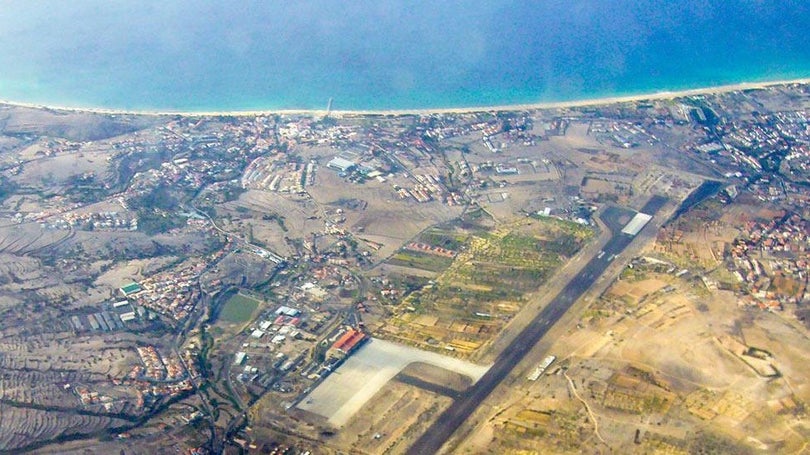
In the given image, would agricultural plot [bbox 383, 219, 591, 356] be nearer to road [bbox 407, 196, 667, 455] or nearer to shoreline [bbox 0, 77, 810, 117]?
road [bbox 407, 196, 667, 455]

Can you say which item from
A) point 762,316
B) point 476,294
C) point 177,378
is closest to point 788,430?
point 762,316

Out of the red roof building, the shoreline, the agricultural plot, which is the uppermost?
the shoreline

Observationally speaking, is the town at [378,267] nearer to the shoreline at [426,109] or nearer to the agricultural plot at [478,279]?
the agricultural plot at [478,279]

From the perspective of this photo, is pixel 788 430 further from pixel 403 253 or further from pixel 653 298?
pixel 403 253

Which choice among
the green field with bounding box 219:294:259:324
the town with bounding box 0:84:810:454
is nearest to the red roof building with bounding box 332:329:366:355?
the town with bounding box 0:84:810:454

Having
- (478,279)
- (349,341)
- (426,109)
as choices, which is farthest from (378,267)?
(426,109)

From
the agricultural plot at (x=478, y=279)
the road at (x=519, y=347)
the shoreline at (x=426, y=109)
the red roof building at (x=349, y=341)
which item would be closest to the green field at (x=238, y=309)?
the red roof building at (x=349, y=341)
